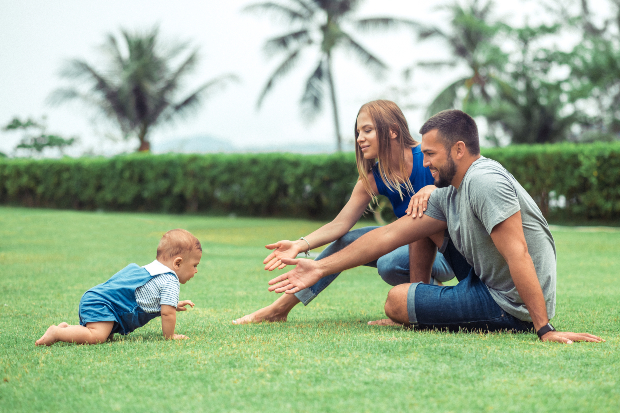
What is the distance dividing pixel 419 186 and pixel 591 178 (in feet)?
36.9

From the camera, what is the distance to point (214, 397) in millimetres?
2238

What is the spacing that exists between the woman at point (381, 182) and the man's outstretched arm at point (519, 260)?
3.43 ft

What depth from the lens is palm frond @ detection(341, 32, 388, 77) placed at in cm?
2962

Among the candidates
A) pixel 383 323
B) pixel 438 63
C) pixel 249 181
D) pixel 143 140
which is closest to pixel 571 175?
pixel 249 181

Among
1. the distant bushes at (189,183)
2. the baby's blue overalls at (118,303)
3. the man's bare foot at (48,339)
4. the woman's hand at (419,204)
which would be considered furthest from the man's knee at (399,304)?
the distant bushes at (189,183)

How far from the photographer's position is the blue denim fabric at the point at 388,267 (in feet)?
13.2

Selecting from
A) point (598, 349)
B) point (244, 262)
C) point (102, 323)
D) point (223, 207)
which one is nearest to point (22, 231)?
point (244, 262)

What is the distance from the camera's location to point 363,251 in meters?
3.56

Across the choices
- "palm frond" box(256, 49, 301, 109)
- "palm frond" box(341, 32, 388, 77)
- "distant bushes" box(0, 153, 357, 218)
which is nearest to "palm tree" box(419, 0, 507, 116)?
"palm frond" box(341, 32, 388, 77)

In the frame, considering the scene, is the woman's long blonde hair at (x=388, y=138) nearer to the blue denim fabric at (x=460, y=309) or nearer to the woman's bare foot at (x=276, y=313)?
the blue denim fabric at (x=460, y=309)

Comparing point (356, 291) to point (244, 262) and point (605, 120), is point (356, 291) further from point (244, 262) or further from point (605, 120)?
point (605, 120)

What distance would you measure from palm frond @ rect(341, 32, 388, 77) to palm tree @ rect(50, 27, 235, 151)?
8.37 meters

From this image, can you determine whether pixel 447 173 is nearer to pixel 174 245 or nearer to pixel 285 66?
pixel 174 245

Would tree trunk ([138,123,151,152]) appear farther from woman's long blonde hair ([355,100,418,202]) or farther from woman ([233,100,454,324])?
woman's long blonde hair ([355,100,418,202])
